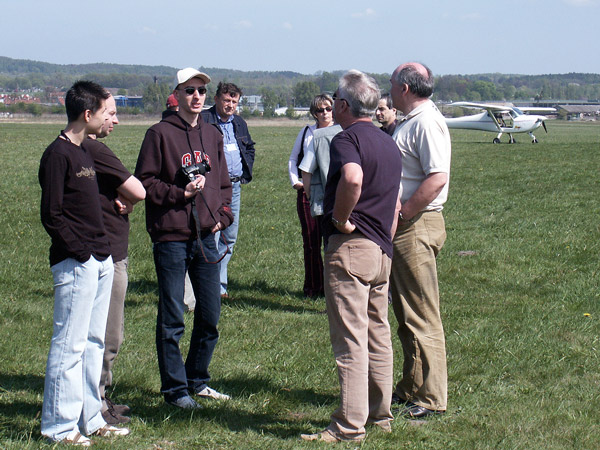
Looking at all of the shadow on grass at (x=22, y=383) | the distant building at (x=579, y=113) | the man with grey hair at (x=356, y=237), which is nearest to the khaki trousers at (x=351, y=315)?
the man with grey hair at (x=356, y=237)

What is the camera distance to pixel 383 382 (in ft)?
14.0

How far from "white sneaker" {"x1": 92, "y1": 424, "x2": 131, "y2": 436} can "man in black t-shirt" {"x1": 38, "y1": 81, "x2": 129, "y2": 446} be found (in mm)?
198

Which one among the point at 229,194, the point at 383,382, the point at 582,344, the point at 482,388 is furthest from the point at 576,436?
the point at 229,194

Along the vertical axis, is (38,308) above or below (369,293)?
below

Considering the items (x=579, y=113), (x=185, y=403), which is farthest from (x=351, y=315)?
(x=579, y=113)

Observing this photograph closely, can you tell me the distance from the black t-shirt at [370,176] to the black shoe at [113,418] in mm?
1698

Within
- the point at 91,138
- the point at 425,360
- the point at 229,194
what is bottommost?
the point at 425,360

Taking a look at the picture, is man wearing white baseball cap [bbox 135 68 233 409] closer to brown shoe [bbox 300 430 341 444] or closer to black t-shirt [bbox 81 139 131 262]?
black t-shirt [bbox 81 139 131 262]

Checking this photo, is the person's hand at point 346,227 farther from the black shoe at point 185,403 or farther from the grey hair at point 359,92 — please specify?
the black shoe at point 185,403

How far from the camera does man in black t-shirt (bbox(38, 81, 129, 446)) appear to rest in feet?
11.9

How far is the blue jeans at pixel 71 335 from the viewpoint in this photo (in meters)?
3.75

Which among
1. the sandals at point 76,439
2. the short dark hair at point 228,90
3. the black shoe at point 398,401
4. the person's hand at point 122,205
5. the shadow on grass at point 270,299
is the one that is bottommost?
the shadow on grass at point 270,299

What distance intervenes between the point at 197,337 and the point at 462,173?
17.3 metres

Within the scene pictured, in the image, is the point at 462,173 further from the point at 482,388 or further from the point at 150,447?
the point at 150,447
